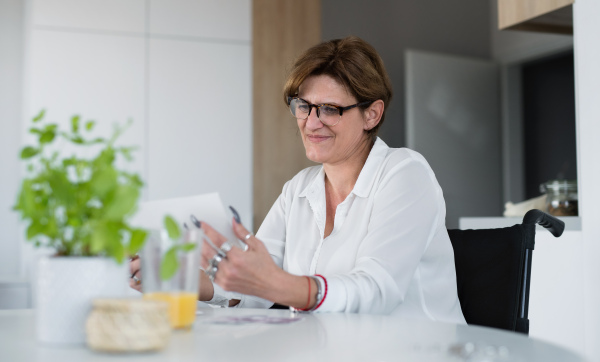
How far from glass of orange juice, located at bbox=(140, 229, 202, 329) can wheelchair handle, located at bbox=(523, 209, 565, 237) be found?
879 mm

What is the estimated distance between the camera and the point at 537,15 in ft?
9.32

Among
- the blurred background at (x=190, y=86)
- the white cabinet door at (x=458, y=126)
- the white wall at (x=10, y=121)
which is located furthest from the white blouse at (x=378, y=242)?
the white cabinet door at (x=458, y=126)

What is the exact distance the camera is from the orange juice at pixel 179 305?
0.96 meters

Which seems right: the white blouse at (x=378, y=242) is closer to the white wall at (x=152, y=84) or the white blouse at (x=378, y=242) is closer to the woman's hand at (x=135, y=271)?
the woman's hand at (x=135, y=271)

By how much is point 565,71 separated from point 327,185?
14.5 ft

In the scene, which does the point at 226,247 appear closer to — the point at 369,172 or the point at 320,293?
the point at 320,293

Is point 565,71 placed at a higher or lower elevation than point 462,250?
higher

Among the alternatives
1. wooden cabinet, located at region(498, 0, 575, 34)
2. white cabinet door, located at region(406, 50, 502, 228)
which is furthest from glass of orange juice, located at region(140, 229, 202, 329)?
white cabinet door, located at region(406, 50, 502, 228)

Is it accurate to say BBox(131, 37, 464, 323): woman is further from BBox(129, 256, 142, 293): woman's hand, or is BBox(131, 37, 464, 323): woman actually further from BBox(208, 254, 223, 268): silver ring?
BBox(129, 256, 142, 293): woman's hand

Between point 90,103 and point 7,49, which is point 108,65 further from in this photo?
point 7,49

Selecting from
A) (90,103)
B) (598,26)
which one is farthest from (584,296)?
(90,103)

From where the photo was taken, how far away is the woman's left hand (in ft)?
3.85

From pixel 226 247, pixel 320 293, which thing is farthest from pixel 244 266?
pixel 320 293

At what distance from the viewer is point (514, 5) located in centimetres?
297
